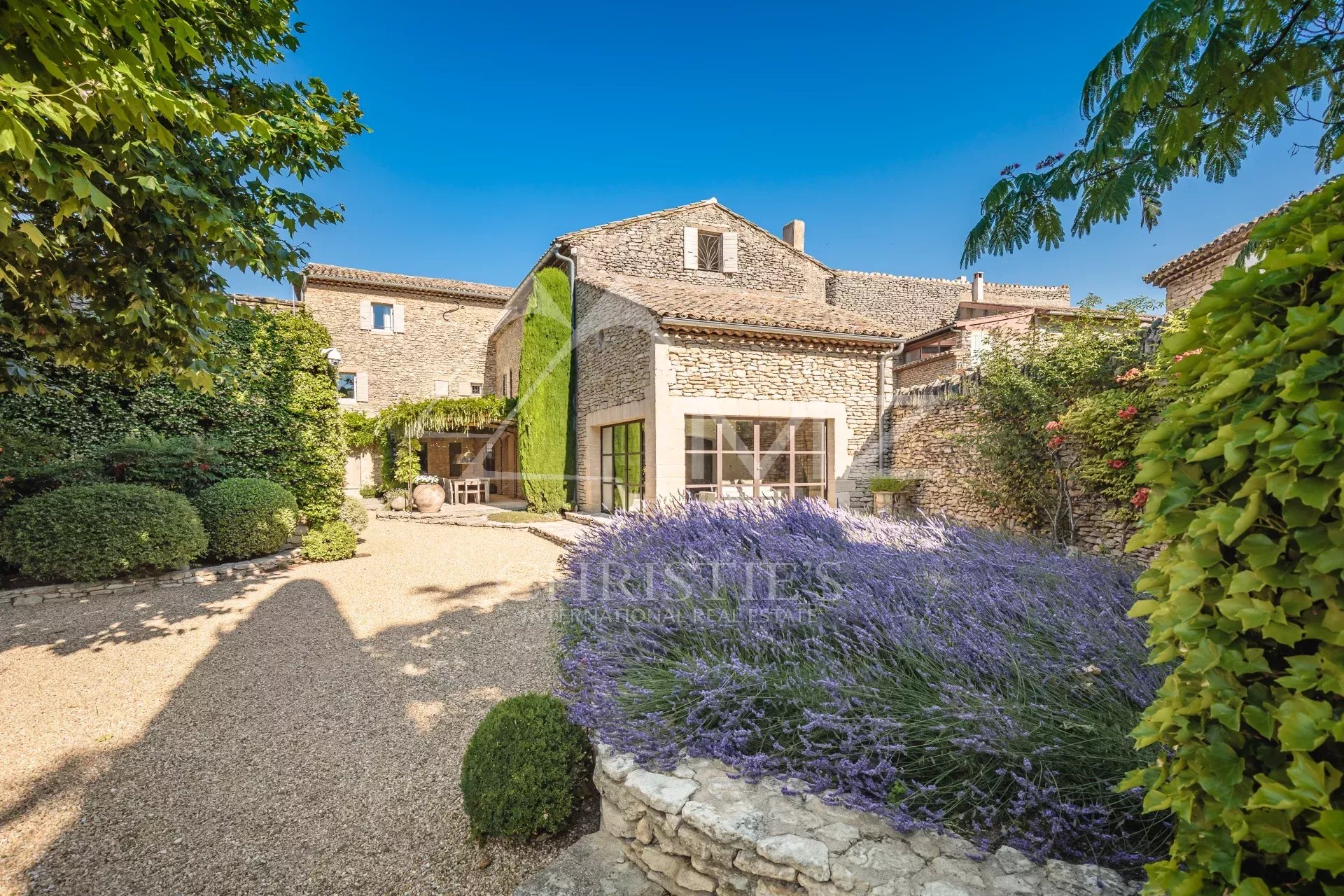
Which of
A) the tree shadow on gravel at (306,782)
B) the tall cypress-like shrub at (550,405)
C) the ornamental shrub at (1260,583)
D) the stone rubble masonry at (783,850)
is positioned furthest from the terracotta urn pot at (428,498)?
the ornamental shrub at (1260,583)

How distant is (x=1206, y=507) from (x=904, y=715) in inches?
44.0

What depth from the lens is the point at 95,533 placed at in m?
5.73

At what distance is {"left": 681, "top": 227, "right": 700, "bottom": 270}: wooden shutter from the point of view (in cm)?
1232

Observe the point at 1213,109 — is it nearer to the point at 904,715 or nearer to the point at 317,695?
the point at 904,715

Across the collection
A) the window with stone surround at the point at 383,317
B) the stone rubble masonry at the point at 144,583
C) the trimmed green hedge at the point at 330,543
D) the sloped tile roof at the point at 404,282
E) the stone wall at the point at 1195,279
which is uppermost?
the sloped tile roof at the point at 404,282

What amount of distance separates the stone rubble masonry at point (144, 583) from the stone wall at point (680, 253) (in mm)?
7939

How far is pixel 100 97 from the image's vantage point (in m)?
1.92

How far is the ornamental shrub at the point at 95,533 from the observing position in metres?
5.57

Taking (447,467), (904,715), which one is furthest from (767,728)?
(447,467)

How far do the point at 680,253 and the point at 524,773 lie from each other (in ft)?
38.2

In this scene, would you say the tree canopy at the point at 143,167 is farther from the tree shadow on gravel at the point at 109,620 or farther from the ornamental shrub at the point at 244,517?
the ornamental shrub at the point at 244,517

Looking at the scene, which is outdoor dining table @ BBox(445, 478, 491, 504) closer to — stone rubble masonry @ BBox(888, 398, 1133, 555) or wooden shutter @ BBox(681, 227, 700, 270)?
wooden shutter @ BBox(681, 227, 700, 270)

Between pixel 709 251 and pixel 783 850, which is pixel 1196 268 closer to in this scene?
pixel 709 251

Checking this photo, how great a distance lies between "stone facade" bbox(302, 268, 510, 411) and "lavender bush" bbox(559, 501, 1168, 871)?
54.9 ft
